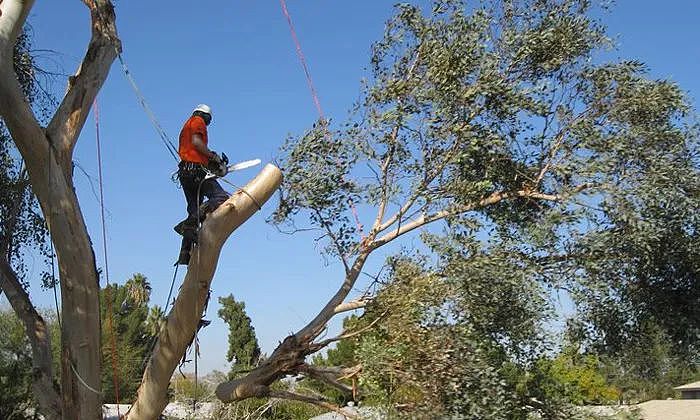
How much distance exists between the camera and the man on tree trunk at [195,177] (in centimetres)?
660

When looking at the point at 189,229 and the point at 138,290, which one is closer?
the point at 189,229

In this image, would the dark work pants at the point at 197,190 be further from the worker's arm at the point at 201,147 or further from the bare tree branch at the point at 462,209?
the bare tree branch at the point at 462,209

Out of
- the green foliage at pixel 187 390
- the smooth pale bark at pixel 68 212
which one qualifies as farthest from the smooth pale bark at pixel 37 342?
the green foliage at pixel 187 390

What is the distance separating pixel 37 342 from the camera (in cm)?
923

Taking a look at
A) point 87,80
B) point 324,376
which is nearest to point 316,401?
point 324,376

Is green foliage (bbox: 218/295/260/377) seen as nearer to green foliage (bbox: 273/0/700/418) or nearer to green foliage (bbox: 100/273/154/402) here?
green foliage (bbox: 100/273/154/402)

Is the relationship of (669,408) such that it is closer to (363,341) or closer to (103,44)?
(363,341)

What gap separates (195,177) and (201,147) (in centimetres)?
26

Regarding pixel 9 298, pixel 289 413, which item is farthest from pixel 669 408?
pixel 9 298

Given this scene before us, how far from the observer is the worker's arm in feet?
22.1

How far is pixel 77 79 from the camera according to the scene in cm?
743

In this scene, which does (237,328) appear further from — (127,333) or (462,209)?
(462,209)

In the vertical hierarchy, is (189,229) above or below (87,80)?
below

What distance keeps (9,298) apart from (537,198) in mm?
6406
